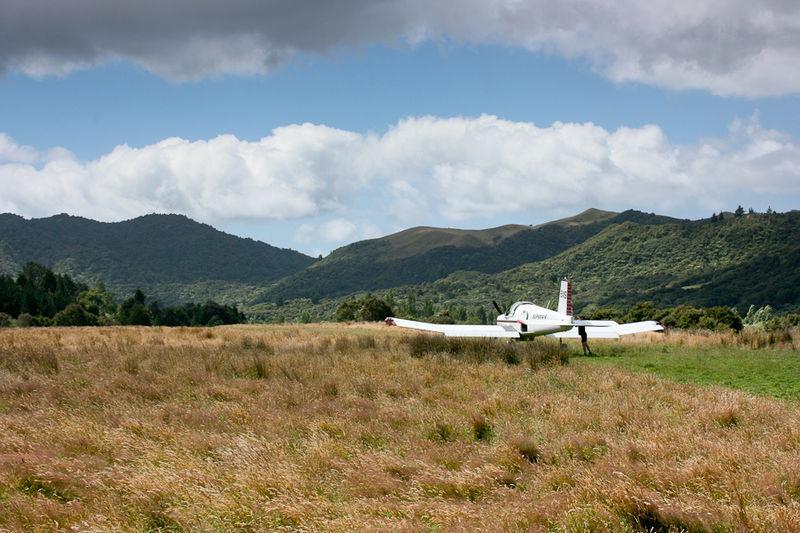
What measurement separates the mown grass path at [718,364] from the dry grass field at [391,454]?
296 cm

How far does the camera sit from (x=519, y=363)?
59.6 feet

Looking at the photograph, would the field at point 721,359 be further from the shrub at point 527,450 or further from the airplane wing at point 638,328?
the shrub at point 527,450

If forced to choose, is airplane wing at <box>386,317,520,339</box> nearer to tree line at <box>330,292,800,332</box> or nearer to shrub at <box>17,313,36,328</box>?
tree line at <box>330,292,800,332</box>

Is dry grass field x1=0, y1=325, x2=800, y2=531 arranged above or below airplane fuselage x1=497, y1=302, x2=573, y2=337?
below

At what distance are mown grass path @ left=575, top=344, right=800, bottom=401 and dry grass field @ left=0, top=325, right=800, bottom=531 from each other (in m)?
2.96

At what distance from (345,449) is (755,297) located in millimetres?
126172

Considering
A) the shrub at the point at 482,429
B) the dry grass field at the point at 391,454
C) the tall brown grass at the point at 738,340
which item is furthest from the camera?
the tall brown grass at the point at 738,340

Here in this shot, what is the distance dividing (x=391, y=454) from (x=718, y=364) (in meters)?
15.1

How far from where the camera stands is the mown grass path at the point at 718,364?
1579 cm

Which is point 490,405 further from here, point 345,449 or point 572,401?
point 345,449

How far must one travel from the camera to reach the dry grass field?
638 centimetres

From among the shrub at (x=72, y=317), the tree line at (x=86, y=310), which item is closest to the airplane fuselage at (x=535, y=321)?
the shrub at (x=72, y=317)

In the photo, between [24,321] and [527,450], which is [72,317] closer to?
[24,321]

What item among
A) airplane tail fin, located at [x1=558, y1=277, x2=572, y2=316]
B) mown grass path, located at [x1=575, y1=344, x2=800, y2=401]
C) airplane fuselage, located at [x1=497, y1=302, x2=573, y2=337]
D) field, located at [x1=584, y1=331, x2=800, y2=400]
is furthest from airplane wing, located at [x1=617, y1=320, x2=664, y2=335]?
airplane fuselage, located at [x1=497, y1=302, x2=573, y2=337]
